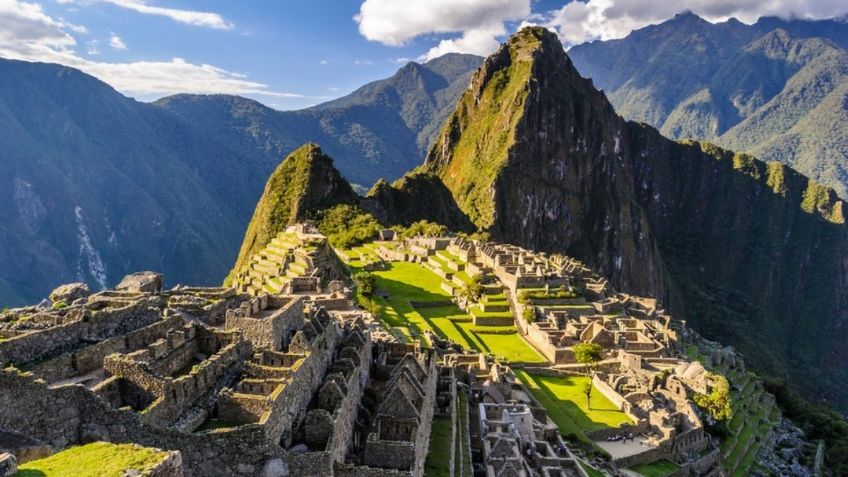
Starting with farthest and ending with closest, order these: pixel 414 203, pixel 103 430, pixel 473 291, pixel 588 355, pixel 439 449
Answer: pixel 414 203, pixel 473 291, pixel 588 355, pixel 439 449, pixel 103 430

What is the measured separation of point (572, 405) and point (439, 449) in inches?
684

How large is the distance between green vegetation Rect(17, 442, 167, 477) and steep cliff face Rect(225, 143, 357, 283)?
283 feet

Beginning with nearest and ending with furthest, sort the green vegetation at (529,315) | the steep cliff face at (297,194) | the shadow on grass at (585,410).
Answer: the shadow on grass at (585,410) → the green vegetation at (529,315) → the steep cliff face at (297,194)

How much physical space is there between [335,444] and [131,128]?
18348 centimetres

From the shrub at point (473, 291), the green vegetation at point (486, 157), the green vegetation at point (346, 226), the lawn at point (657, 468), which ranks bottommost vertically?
the lawn at point (657, 468)

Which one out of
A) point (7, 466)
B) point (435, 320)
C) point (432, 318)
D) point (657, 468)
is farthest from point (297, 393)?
point (432, 318)

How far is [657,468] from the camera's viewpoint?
31125 mm

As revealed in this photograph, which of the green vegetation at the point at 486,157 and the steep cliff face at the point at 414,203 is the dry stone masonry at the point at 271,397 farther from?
the green vegetation at the point at 486,157

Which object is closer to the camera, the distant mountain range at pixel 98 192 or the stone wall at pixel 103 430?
the stone wall at pixel 103 430

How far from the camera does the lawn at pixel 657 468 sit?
30406 mm

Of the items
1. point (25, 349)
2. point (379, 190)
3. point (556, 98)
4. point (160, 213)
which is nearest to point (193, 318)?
point (25, 349)

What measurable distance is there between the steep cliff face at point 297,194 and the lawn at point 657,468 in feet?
238

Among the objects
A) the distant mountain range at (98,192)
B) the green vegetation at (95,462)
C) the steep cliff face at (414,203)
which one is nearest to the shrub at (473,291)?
the green vegetation at (95,462)

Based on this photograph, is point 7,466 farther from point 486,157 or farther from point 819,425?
point 486,157
